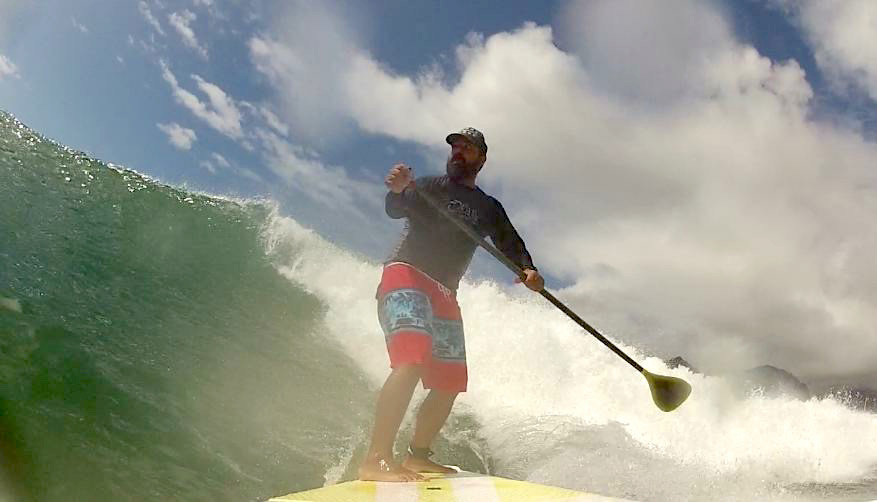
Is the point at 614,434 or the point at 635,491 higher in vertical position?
the point at 614,434

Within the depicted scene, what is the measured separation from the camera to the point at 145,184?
23.1 metres

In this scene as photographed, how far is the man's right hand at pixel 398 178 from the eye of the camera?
3.21 m

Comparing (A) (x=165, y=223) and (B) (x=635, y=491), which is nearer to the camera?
(B) (x=635, y=491)

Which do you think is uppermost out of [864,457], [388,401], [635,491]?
[864,457]

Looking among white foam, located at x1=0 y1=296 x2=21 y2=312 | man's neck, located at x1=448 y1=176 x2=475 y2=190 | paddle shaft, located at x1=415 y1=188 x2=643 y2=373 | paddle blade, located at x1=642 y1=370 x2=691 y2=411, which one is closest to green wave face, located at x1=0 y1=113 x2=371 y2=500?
white foam, located at x1=0 y1=296 x2=21 y2=312

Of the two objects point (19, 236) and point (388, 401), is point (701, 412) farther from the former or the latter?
point (19, 236)

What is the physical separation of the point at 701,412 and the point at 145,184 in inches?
877

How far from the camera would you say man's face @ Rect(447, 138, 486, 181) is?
3.44 metres

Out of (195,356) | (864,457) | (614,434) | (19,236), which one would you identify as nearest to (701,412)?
(864,457)

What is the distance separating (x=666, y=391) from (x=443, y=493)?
215cm

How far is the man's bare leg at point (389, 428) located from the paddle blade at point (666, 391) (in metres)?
1.92

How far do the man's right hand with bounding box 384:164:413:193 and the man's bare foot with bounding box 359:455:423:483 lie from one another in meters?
1.48

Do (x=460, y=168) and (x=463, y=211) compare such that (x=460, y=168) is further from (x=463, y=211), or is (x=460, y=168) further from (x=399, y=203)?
(x=399, y=203)

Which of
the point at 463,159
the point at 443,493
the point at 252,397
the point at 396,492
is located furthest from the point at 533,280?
the point at 252,397
